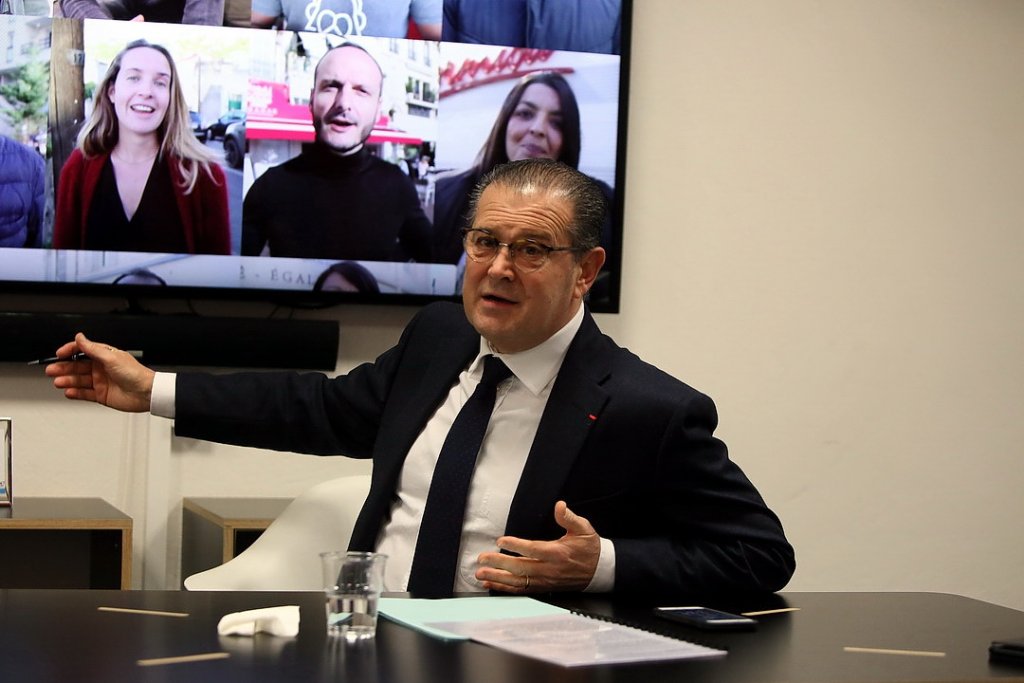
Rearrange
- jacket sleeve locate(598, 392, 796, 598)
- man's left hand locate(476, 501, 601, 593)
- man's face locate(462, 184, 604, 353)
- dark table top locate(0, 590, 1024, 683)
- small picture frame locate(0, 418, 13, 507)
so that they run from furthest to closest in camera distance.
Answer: small picture frame locate(0, 418, 13, 507) → man's face locate(462, 184, 604, 353) → jacket sleeve locate(598, 392, 796, 598) → man's left hand locate(476, 501, 601, 593) → dark table top locate(0, 590, 1024, 683)

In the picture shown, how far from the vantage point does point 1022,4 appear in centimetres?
395

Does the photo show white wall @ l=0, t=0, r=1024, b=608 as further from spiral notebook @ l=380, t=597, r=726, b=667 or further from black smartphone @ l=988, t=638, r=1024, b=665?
black smartphone @ l=988, t=638, r=1024, b=665

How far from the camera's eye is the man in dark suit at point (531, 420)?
195cm

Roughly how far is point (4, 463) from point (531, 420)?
63.1 inches

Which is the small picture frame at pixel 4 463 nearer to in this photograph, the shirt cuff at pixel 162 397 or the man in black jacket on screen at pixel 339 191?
the man in black jacket on screen at pixel 339 191

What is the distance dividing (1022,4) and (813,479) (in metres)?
1.62

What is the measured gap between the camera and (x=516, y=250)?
212cm

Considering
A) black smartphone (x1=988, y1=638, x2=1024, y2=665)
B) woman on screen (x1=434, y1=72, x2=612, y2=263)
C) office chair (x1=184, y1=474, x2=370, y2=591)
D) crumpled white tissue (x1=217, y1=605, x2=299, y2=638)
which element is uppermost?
woman on screen (x1=434, y1=72, x2=612, y2=263)

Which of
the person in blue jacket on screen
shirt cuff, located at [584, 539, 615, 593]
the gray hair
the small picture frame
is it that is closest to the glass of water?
shirt cuff, located at [584, 539, 615, 593]

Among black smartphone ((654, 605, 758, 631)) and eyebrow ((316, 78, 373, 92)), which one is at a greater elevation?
eyebrow ((316, 78, 373, 92))

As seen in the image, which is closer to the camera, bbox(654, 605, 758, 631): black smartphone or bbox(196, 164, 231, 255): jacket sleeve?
bbox(654, 605, 758, 631): black smartphone

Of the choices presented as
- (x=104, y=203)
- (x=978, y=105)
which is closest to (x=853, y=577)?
(x=978, y=105)

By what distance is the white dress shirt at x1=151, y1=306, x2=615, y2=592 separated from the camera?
204 centimetres

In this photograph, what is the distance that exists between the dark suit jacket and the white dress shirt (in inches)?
1.0
